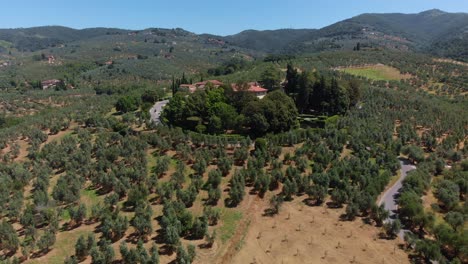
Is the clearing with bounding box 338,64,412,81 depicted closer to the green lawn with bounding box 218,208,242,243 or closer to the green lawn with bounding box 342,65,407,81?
the green lawn with bounding box 342,65,407,81

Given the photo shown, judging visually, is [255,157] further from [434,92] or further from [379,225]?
[434,92]

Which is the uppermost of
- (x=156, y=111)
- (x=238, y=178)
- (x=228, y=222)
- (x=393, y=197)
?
(x=156, y=111)

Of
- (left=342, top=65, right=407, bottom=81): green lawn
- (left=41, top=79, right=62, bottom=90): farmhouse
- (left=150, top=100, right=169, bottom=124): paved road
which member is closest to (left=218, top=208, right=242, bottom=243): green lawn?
(left=150, top=100, right=169, bottom=124): paved road

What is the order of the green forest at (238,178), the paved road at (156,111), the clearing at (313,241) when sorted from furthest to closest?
1. the paved road at (156,111)
2. the green forest at (238,178)
3. the clearing at (313,241)

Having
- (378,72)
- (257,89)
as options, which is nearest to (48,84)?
(257,89)

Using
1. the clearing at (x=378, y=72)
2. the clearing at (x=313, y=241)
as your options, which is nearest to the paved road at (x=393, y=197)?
the clearing at (x=313, y=241)

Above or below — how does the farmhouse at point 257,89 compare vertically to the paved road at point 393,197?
above

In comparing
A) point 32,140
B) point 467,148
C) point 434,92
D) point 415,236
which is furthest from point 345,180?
point 434,92

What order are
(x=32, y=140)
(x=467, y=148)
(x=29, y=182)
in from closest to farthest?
(x=29, y=182) < (x=467, y=148) < (x=32, y=140)

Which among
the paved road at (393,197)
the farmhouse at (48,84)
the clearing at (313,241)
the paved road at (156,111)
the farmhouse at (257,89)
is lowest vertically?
the clearing at (313,241)

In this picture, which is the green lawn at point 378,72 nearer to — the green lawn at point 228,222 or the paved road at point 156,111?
the paved road at point 156,111

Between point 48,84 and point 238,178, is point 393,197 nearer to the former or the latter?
point 238,178
